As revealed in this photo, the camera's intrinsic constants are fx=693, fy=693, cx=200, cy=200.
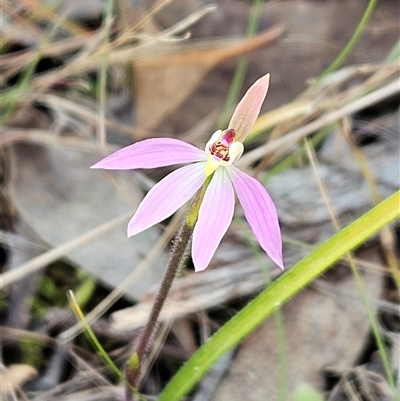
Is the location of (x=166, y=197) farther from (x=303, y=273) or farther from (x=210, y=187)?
(x=303, y=273)

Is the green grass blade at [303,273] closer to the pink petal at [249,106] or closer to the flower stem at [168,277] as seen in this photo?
A: the flower stem at [168,277]

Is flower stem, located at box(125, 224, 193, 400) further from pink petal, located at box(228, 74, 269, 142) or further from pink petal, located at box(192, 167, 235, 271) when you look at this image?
pink petal, located at box(228, 74, 269, 142)

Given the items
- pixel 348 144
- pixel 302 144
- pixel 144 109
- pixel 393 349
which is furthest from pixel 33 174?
pixel 393 349

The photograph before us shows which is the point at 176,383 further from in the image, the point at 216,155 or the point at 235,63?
the point at 235,63

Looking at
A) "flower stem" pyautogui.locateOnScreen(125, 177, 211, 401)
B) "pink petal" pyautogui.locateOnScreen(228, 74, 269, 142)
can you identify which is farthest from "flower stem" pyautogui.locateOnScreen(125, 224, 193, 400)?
"pink petal" pyautogui.locateOnScreen(228, 74, 269, 142)

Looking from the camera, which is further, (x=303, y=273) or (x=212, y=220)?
(x=303, y=273)

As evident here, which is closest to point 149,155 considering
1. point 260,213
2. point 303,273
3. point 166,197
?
point 166,197

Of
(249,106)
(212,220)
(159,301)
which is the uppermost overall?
(249,106)

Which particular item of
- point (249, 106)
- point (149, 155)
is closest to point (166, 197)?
point (149, 155)

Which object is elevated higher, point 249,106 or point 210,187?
point 249,106
